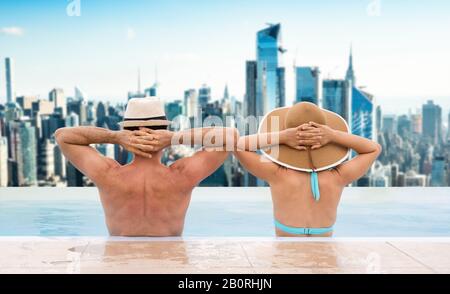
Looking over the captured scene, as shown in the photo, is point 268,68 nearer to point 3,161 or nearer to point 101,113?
point 101,113

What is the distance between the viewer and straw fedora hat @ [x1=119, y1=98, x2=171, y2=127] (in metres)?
3.00

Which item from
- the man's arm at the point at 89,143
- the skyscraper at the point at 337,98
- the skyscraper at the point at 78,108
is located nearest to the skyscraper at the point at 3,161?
the skyscraper at the point at 78,108

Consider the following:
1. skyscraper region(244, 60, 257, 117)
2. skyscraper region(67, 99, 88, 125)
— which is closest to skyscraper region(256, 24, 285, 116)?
skyscraper region(244, 60, 257, 117)

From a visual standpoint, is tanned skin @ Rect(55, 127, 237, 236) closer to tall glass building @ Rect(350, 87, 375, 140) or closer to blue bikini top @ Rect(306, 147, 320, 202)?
blue bikini top @ Rect(306, 147, 320, 202)

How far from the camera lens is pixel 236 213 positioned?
6.50 m

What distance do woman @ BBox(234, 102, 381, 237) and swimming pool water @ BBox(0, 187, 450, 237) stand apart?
2.72 meters

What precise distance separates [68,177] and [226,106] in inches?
127

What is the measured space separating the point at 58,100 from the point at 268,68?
4615mm

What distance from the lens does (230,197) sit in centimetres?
735

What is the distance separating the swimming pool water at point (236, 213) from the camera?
5.96m

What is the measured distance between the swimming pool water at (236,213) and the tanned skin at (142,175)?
2.73 m

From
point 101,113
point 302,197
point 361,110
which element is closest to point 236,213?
point 302,197

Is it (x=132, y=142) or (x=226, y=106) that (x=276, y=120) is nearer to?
(x=132, y=142)

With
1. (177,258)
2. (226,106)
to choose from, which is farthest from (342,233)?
(226,106)
